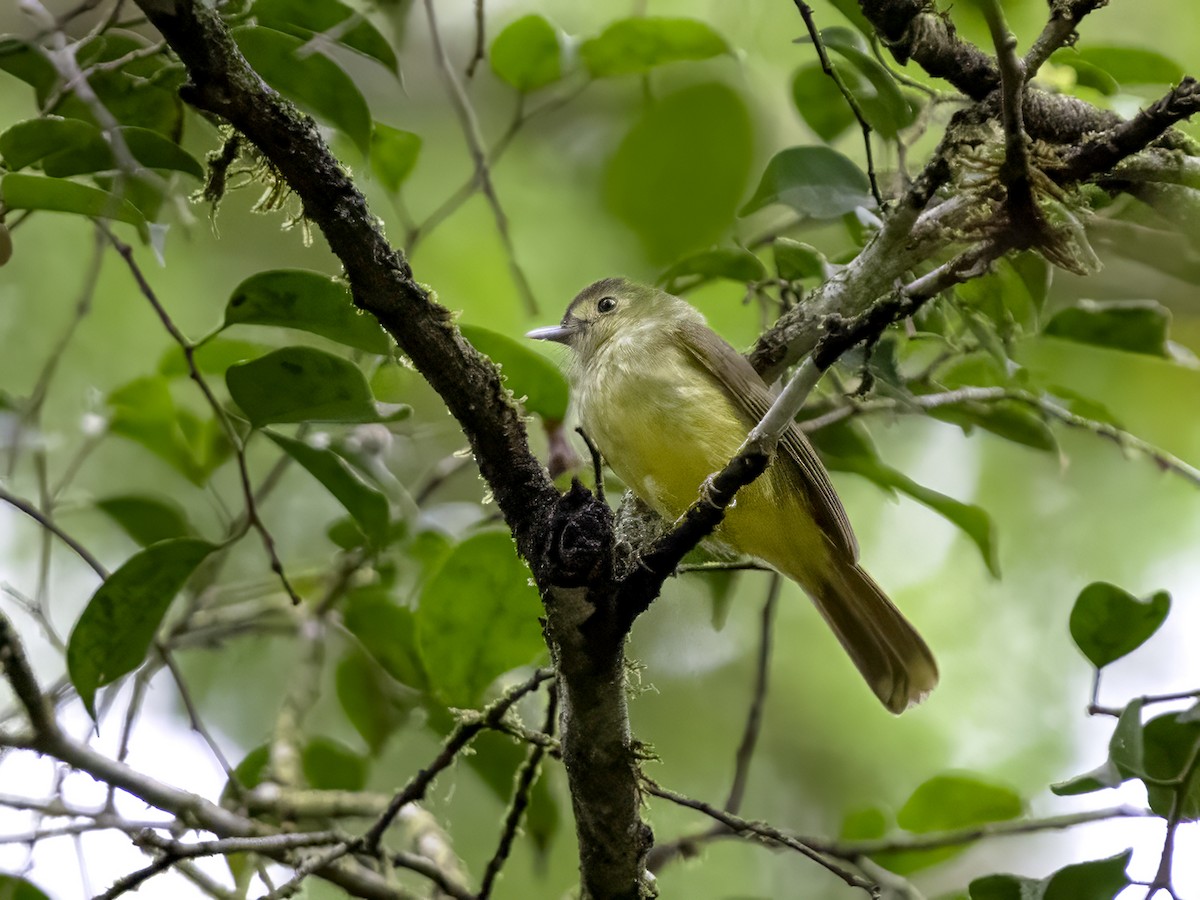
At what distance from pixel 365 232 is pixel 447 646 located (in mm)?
1025

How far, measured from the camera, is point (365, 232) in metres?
1.81

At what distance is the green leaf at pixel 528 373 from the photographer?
2.50 metres

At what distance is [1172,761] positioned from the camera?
6.29ft

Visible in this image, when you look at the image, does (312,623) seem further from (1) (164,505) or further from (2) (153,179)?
(2) (153,179)

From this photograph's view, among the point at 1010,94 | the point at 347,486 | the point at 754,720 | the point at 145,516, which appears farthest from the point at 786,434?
the point at 145,516

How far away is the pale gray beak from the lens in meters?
3.58

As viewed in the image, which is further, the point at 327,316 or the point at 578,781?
the point at 327,316

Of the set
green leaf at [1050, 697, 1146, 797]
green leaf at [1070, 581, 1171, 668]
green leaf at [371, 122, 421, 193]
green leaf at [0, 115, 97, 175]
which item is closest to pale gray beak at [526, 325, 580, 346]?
green leaf at [371, 122, 421, 193]

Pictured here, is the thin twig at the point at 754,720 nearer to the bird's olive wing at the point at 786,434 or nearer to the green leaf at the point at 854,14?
the bird's olive wing at the point at 786,434

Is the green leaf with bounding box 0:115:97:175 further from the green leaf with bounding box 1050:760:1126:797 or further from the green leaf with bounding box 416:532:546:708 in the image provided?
the green leaf with bounding box 1050:760:1126:797

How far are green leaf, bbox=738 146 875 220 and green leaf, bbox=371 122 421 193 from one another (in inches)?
33.8

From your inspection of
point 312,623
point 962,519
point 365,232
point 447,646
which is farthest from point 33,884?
point 962,519

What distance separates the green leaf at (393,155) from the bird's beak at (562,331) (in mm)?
742

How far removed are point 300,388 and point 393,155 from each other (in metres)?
0.89
